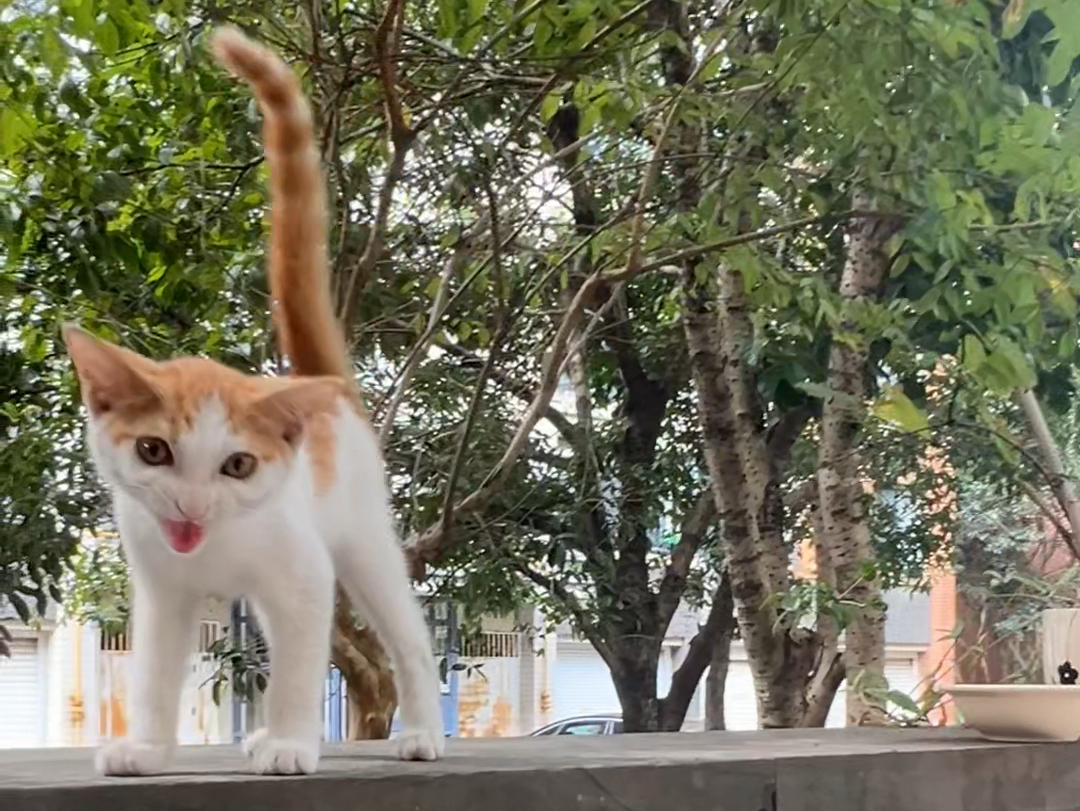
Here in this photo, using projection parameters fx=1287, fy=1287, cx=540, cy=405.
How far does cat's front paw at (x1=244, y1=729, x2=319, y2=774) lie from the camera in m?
0.77

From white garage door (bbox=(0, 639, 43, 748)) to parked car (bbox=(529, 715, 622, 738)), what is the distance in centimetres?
53

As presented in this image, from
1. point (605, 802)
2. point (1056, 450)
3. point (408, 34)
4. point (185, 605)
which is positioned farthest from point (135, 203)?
point (1056, 450)

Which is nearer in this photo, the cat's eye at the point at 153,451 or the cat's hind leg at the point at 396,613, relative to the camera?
the cat's eye at the point at 153,451

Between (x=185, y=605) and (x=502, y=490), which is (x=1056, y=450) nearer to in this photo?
(x=502, y=490)

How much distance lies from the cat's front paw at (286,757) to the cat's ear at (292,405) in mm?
184

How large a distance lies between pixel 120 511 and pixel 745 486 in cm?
89

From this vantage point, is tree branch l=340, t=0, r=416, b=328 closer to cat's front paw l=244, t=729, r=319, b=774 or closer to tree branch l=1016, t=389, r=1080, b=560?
cat's front paw l=244, t=729, r=319, b=774

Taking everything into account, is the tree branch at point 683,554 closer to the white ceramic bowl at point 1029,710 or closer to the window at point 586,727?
the window at point 586,727

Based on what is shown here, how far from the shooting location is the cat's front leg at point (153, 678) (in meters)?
0.78

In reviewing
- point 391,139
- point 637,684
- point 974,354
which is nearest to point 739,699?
point 637,684

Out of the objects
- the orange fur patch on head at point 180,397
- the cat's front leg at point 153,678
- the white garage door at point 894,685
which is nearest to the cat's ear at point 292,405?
the orange fur patch on head at point 180,397

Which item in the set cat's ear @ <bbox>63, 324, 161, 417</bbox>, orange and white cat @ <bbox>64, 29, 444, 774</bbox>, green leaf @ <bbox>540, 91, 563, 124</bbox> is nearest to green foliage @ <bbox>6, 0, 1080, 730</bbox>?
green leaf @ <bbox>540, 91, 563, 124</bbox>

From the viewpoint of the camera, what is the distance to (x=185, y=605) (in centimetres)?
79

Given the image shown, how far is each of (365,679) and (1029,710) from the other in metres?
0.60
